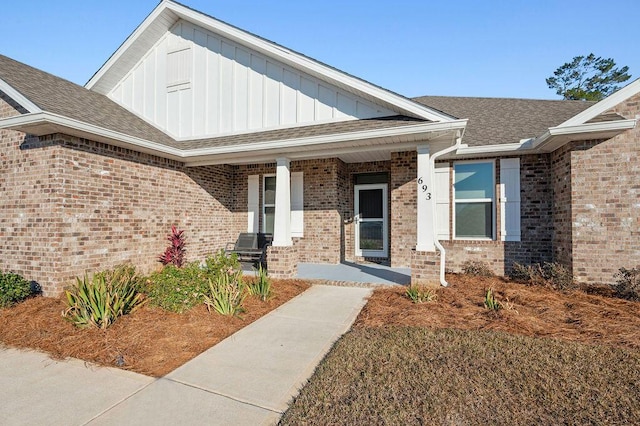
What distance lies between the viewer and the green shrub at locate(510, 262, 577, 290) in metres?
6.14

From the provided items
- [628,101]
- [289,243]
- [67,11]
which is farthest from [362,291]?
[67,11]

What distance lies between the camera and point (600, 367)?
3074 millimetres

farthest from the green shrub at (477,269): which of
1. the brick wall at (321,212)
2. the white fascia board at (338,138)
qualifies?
the white fascia board at (338,138)

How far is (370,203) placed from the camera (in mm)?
9727

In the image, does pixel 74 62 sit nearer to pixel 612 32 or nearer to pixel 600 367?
pixel 600 367

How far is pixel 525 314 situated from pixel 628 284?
2748 mm

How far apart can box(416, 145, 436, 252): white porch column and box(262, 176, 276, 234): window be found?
16.8ft

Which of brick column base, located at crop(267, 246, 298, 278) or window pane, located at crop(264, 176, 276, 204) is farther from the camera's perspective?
window pane, located at crop(264, 176, 276, 204)

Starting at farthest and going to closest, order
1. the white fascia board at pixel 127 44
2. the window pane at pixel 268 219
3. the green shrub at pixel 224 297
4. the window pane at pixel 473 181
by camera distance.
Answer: the window pane at pixel 268 219
the white fascia board at pixel 127 44
the window pane at pixel 473 181
the green shrub at pixel 224 297

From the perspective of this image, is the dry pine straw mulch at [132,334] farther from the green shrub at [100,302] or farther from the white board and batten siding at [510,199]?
the white board and batten siding at [510,199]

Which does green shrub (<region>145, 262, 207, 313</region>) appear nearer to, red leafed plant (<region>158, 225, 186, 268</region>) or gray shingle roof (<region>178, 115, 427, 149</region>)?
red leafed plant (<region>158, 225, 186, 268</region>)

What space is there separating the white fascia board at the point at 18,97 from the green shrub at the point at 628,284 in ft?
36.2

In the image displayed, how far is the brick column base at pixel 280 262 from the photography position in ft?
23.8

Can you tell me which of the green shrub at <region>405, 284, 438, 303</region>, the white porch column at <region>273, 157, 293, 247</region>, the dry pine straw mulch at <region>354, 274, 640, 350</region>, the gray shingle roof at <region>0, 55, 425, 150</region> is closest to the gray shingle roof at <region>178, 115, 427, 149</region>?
the gray shingle roof at <region>0, 55, 425, 150</region>
